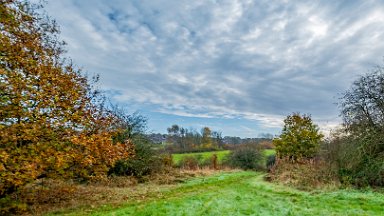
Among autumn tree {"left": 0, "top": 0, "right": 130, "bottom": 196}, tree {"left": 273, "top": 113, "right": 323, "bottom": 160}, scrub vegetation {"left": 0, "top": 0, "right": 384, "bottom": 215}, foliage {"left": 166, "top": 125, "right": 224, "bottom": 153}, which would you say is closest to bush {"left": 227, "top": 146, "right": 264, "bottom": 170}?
tree {"left": 273, "top": 113, "right": 323, "bottom": 160}

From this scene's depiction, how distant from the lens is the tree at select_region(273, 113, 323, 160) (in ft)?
103

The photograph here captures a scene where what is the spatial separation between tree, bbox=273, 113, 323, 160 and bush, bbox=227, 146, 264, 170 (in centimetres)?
520

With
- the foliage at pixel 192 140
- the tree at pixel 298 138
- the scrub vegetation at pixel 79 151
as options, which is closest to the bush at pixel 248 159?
the tree at pixel 298 138

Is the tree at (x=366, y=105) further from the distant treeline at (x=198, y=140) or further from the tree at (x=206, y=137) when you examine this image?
the tree at (x=206, y=137)

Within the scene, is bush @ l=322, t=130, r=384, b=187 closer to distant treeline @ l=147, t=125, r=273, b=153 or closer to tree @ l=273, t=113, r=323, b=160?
tree @ l=273, t=113, r=323, b=160

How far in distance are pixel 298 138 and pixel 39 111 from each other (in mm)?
27787

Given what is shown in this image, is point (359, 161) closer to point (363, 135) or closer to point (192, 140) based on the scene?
point (363, 135)

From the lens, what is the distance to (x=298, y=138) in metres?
32.3

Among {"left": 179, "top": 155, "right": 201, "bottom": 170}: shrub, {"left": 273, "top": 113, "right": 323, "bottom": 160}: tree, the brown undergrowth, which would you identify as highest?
{"left": 273, "top": 113, "right": 323, "bottom": 160}: tree

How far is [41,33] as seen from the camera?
39.0ft

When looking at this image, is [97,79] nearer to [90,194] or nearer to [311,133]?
[90,194]

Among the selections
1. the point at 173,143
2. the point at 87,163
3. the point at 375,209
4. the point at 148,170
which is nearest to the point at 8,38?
the point at 87,163

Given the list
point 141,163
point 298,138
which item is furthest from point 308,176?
point 298,138

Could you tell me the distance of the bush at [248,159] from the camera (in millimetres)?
38094
